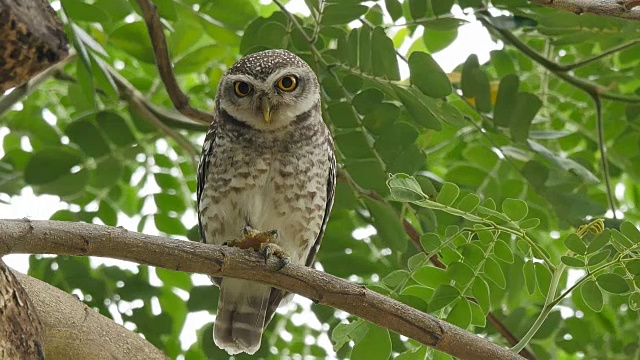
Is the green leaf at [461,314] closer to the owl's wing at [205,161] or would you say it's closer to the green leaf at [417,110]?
the green leaf at [417,110]

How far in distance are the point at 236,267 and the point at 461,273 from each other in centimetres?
51

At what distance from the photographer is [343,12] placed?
8.32ft

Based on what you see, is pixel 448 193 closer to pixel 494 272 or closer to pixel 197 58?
pixel 494 272

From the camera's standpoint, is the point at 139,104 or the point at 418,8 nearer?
the point at 418,8

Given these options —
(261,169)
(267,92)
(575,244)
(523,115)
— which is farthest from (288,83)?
(575,244)

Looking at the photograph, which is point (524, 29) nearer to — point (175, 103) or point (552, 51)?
point (552, 51)

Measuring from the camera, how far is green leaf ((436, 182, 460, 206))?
2.00m

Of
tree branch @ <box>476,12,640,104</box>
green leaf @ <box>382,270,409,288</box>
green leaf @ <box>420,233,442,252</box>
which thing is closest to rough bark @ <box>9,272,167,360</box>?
green leaf @ <box>382,270,409,288</box>

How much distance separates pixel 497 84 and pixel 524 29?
0.21m

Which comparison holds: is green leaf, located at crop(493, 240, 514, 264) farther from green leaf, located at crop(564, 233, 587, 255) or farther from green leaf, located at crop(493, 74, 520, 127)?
green leaf, located at crop(493, 74, 520, 127)

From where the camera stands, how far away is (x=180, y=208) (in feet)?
10.6

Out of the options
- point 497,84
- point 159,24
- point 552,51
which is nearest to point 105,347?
point 159,24

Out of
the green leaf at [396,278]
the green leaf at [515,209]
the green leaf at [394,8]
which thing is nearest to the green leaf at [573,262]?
the green leaf at [515,209]

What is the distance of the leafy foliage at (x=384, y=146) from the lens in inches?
100.0
